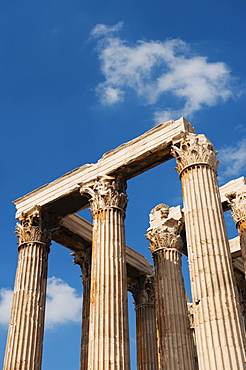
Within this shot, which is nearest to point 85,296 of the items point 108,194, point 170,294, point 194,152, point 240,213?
point 170,294

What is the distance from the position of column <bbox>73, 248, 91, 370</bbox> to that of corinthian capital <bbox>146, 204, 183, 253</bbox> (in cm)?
454

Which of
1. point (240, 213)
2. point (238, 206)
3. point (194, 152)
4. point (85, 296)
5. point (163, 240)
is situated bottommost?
point (85, 296)

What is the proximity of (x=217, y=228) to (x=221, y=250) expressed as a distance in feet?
3.31

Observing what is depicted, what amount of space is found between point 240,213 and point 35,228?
11.2 m

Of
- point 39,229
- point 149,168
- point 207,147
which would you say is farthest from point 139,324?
point 207,147

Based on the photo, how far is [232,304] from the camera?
62.6ft

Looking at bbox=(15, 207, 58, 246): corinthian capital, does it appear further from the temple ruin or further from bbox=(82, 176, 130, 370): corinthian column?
bbox=(82, 176, 130, 370): corinthian column

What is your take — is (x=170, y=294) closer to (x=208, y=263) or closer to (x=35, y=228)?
(x=208, y=263)

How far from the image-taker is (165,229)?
98.1 feet

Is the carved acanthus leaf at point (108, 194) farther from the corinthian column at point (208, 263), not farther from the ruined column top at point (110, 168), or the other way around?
the corinthian column at point (208, 263)

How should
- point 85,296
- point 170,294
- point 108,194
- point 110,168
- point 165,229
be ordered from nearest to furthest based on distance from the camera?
point 108,194 → point 110,168 → point 170,294 → point 165,229 → point 85,296

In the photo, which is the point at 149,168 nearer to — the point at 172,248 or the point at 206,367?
the point at 172,248

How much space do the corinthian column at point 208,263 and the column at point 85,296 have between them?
11.1 meters

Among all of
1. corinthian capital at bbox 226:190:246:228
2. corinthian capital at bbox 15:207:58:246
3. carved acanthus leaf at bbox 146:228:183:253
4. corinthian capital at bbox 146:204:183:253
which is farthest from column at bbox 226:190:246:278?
corinthian capital at bbox 15:207:58:246
